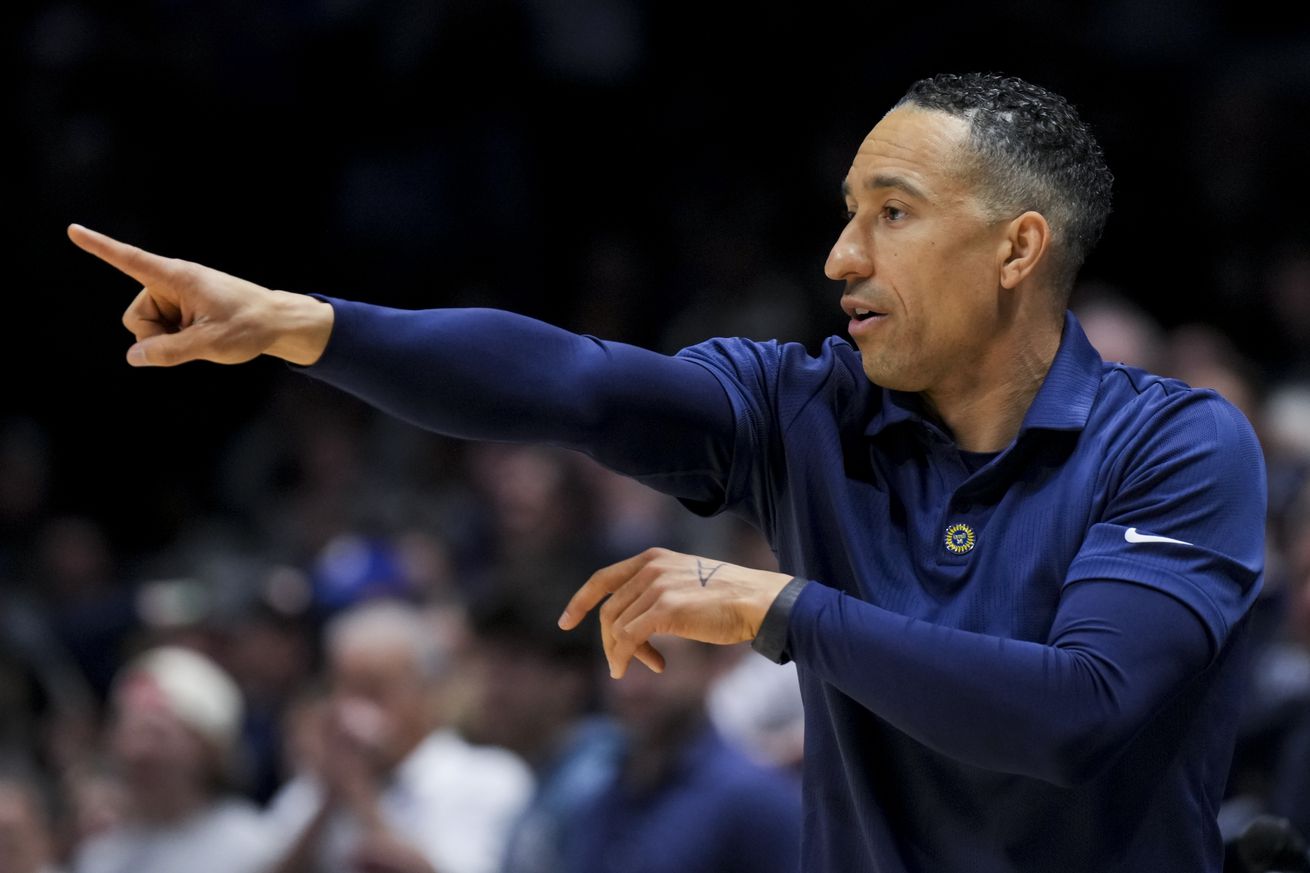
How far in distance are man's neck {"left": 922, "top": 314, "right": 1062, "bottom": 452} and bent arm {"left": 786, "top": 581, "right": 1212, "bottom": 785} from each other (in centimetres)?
43

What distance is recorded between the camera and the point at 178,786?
5555mm

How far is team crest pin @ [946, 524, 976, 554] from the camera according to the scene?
263 cm

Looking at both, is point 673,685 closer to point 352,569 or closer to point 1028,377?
point 1028,377

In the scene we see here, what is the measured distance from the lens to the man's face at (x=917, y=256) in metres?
2.68

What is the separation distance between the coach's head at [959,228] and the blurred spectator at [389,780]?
269 cm

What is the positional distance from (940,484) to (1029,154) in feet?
1.66

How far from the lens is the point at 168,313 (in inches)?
96.4

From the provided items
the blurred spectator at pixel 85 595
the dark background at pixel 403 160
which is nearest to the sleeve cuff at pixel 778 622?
the blurred spectator at pixel 85 595

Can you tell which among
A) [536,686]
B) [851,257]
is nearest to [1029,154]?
[851,257]

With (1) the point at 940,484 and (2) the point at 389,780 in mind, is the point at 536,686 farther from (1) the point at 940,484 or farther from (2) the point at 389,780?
(1) the point at 940,484

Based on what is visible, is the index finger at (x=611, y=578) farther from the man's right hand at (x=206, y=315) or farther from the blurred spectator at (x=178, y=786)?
the blurred spectator at (x=178, y=786)

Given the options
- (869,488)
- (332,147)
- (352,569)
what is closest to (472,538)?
(352,569)

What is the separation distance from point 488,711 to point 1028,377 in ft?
10.9

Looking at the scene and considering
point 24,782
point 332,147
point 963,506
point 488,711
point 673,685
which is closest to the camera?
point 963,506
